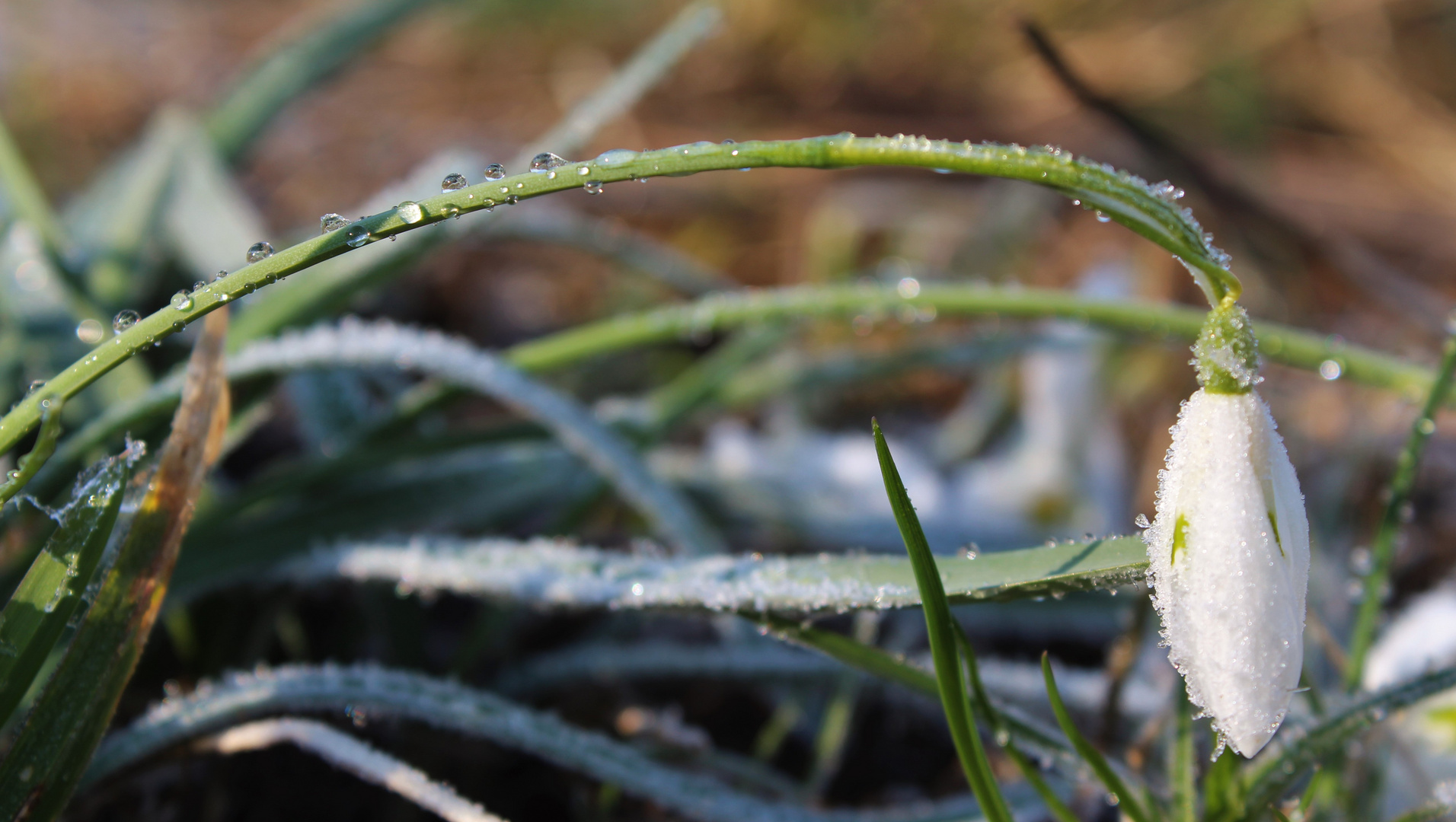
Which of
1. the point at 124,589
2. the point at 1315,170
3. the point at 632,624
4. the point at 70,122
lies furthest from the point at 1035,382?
the point at 70,122

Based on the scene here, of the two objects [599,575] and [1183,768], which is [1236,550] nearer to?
[1183,768]

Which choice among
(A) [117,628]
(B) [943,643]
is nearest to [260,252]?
(A) [117,628]

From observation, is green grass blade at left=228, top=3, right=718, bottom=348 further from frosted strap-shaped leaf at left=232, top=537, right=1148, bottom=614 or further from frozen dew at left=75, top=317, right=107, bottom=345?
frosted strap-shaped leaf at left=232, top=537, right=1148, bottom=614

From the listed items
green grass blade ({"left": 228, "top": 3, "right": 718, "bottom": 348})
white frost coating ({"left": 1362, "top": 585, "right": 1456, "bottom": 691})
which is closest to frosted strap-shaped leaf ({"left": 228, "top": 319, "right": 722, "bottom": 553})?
green grass blade ({"left": 228, "top": 3, "right": 718, "bottom": 348})

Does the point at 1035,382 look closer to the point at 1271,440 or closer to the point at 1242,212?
the point at 1242,212

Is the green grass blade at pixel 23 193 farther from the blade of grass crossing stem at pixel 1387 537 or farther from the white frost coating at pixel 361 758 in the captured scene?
the blade of grass crossing stem at pixel 1387 537

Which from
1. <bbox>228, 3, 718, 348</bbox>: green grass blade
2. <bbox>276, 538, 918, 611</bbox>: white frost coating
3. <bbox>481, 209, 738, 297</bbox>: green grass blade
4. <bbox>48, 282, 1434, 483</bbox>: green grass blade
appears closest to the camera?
<bbox>276, 538, 918, 611</bbox>: white frost coating

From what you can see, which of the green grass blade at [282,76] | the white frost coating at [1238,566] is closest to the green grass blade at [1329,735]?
the white frost coating at [1238,566]
